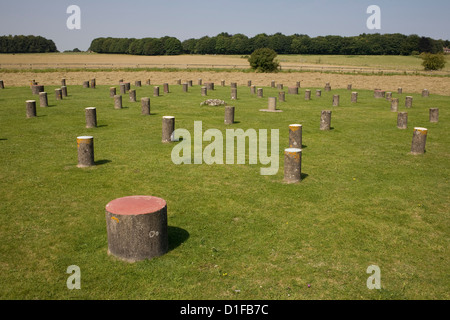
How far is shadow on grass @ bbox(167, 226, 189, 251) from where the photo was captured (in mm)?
6105

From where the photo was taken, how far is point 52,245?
19.8 feet

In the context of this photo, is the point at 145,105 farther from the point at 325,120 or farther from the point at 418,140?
the point at 418,140

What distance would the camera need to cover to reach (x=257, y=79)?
1725 inches

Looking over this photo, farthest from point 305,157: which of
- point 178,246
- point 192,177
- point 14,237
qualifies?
point 14,237

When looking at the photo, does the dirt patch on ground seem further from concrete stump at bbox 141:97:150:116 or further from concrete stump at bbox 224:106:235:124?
concrete stump at bbox 224:106:235:124

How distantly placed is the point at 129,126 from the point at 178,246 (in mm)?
10624

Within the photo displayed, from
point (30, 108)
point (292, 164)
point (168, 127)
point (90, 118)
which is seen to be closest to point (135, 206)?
point (292, 164)

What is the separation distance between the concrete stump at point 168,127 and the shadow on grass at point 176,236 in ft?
21.6

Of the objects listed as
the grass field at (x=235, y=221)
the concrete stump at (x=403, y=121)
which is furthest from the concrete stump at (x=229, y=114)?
the concrete stump at (x=403, y=121)

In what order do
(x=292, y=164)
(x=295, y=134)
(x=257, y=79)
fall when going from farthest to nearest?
(x=257, y=79), (x=295, y=134), (x=292, y=164)

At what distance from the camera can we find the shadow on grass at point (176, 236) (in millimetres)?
6105

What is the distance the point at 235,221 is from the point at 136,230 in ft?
6.96

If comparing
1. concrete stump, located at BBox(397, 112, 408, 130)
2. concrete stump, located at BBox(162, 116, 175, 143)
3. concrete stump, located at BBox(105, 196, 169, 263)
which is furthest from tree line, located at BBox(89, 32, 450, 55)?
concrete stump, located at BBox(105, 196, 169, 263)
